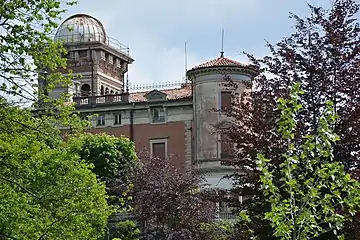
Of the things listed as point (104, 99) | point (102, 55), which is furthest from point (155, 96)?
point (102, 55)

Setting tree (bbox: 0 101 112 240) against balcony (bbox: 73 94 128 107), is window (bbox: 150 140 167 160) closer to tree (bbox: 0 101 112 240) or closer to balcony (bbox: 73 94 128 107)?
balcony (bbox: 73 94 128 107)

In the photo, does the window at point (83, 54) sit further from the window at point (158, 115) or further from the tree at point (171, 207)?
the tree at point (171, 207)

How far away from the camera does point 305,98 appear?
1427 cm

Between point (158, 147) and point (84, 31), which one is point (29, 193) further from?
point (84, 31)

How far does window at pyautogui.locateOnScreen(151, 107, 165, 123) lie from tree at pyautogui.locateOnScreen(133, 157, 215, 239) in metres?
21.0

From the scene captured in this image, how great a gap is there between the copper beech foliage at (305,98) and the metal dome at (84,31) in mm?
46339

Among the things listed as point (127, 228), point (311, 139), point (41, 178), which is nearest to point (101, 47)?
point (127, 228)

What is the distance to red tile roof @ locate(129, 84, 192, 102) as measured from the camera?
1976 inches

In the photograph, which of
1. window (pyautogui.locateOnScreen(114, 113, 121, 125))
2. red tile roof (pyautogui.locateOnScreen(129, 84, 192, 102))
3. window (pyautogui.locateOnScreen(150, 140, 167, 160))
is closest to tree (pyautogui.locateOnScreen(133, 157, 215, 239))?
window (pyautogui.locateOnScreen(150, 140, 167, 160))

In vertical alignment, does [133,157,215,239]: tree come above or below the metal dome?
below

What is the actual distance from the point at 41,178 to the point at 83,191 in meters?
2.07

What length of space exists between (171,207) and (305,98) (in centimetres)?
1343

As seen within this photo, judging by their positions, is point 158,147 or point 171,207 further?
point 158,147

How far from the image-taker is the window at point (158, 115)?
49531mm
